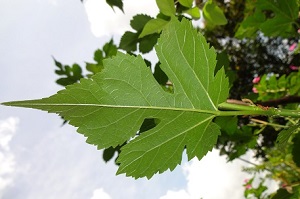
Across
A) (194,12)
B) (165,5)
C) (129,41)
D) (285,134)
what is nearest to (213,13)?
(194,12)

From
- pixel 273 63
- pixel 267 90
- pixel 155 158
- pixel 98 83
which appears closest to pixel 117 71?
pixel 98 83

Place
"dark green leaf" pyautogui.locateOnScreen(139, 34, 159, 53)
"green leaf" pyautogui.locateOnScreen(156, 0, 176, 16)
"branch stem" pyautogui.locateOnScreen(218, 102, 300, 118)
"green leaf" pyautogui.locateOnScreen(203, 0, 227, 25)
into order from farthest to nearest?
"dark green leaf" pyautogui.locateOnScreen(139, 34, 159, 53) < "green leaf" pyautogui.locateOnScreen(203, 0, 227, 25) < "green leaf" pyautogui.locateOnScreen(156, 0, 176, 16) < "branch stem" pyautogui.locateOnScreen(218, 102, 300, 118)

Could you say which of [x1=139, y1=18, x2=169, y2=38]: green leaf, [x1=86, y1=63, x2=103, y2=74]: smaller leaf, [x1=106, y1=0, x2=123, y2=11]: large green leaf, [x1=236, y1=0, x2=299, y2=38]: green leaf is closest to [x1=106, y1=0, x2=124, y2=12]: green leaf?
[x1=106, y1=0, x2=123, y2=11]: large green leaf

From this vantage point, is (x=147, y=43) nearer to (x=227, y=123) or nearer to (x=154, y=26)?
(x=154, y=26)

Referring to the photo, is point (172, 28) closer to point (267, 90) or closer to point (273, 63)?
point (267, 90)

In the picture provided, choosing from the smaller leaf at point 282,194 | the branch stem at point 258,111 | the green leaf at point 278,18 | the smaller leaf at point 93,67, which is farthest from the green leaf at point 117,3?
the smaller leaf at point 282,194

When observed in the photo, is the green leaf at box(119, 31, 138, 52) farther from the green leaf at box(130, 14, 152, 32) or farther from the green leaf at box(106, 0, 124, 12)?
the green leaf at box(106, 0, 124, 12)
